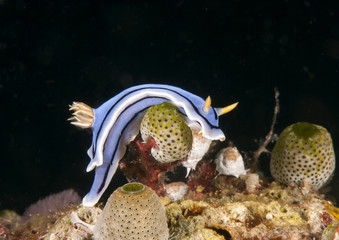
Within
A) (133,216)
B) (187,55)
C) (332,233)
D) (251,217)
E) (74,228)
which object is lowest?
(74,228)

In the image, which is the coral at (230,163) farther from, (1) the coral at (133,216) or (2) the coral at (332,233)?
(1) the coral at (133,216)

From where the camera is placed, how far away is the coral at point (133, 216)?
6.16 ft

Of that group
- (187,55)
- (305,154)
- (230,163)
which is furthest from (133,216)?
(187,55)

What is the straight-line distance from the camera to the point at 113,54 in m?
4.33

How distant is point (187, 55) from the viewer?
4.20 metres

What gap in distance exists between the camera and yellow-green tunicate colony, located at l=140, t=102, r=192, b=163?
2.39 m

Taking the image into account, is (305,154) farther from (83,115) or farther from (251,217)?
(83,115)

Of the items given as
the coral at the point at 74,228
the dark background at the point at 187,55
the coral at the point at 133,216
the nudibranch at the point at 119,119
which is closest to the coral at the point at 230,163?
the nudibranch at the point at 119,119

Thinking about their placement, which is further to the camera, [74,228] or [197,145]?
[197,145]

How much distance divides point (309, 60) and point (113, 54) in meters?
3.24

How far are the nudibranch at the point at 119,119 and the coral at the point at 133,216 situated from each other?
2.94ft

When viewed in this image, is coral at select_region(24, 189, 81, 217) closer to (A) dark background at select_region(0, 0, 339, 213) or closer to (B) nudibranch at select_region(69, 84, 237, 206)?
(A) dark background at select_region(0, 0, 339, 213)

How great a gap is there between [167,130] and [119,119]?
0.73 metres

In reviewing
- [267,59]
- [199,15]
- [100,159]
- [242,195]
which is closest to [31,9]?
[199,15]
